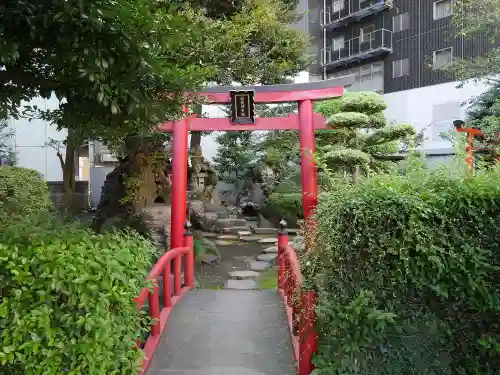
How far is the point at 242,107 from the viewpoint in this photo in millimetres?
9305

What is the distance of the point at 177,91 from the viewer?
3828 mm

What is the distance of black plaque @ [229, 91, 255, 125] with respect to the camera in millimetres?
9141

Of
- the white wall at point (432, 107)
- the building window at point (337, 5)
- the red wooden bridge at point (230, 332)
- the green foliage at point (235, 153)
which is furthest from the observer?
the building window at point (337, 5)

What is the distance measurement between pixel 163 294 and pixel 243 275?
15.1 ft

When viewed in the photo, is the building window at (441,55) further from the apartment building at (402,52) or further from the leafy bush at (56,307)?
the leafy bush at (56,307)

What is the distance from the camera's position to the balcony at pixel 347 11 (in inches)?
857

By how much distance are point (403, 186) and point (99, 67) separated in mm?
2294

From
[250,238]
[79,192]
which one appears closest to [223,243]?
[250,238]

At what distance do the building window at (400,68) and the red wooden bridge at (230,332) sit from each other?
57.6ft

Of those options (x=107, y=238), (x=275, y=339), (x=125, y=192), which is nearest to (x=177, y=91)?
(x=107, y=238)

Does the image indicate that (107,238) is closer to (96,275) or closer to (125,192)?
(96,275)

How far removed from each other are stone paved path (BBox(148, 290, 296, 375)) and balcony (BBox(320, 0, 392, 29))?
61.8 ft

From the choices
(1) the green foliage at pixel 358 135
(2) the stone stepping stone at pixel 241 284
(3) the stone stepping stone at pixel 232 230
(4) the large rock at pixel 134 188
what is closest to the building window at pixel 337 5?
(1) the green foliage at pixel 358 135

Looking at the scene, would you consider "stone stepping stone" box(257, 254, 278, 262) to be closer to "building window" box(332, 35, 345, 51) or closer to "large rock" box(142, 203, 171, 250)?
"large rock" box(142, 203, 171, 250)
